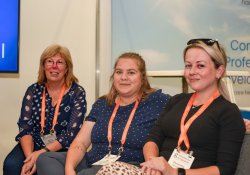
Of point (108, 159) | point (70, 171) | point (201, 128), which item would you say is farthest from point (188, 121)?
point (70, 171)

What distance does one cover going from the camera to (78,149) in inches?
89.8

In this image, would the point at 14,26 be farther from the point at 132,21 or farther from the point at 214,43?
the point at 214,43

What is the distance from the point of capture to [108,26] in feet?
12.2

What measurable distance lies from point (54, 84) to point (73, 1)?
1.22 m

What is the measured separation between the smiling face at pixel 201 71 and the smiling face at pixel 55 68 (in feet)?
3.80

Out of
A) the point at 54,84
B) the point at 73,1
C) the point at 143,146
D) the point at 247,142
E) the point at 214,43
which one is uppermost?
the point at 73,1

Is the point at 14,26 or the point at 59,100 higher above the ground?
the point at 14,26

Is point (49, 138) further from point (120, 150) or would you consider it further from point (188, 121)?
point (188, 121)

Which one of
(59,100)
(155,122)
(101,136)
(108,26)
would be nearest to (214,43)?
(155,122)

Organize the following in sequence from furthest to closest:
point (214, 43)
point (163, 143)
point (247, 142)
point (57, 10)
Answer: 1. point (57, 10)
2. point (163, 143)
3. point (214, 43)
4. point (247, 142)

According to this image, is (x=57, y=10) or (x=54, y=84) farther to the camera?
(x=57, y=10)

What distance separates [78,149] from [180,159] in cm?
73

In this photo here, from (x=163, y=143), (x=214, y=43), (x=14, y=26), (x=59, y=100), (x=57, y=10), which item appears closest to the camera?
(x=214, y=43)

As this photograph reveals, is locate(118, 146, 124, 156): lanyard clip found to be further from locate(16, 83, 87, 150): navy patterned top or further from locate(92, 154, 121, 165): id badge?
locate(16, 83, 87, 150): navy patterned top
